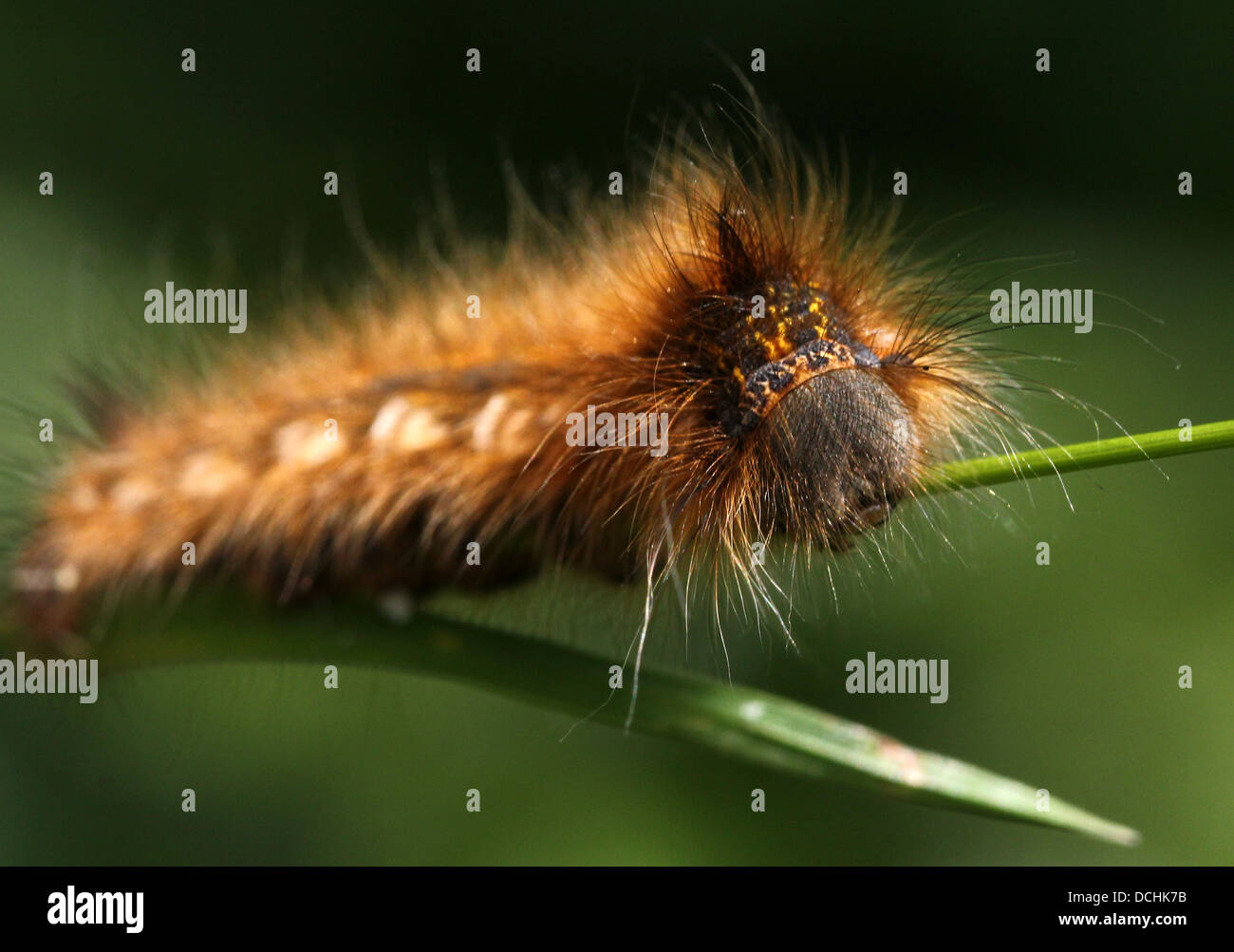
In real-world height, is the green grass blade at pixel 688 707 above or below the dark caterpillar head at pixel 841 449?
below

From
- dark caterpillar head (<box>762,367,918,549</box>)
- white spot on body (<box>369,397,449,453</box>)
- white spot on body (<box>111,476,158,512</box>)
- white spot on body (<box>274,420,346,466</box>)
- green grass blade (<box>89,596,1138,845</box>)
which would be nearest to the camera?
green grass blade (<box>89,596,1138,845</box>)

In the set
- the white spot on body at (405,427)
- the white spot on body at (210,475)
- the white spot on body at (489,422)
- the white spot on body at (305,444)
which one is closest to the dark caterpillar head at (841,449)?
the white spot on body at (489,422)

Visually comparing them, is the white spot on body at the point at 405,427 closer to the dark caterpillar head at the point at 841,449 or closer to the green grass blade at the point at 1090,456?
the dark caterpillar head at the point at 841,449

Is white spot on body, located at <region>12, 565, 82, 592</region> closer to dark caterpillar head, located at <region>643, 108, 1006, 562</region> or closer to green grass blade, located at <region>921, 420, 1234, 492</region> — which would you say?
dark caterpillar head, located at <region>643, 108, 1006, 562</region>

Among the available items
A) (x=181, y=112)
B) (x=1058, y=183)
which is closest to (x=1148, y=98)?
(x=1058, y=183)

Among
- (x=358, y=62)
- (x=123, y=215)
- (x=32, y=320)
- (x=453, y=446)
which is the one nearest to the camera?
(x=453, y=446)

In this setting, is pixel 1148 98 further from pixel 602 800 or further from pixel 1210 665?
pixel 602 800

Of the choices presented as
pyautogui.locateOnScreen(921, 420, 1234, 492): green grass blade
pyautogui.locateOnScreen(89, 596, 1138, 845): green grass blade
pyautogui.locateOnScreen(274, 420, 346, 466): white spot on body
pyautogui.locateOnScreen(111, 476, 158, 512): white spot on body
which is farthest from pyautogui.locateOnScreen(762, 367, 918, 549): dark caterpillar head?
pyautogui.locateOnScreen(111, 476, 158, 512): white spot on body
